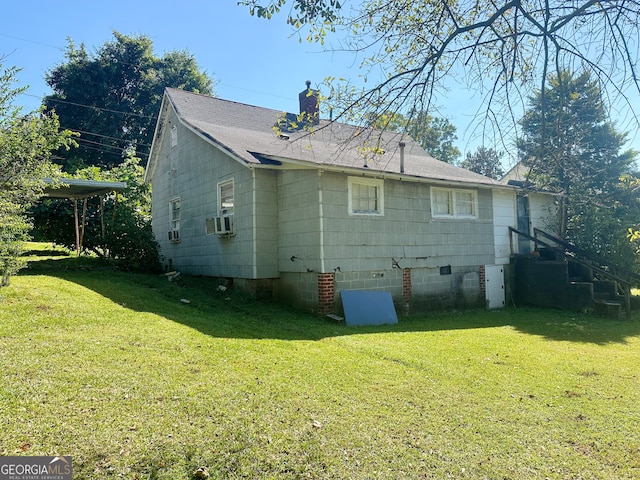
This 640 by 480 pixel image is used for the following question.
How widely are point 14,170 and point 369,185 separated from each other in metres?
7.79

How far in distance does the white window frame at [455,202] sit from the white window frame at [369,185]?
6.74 feet

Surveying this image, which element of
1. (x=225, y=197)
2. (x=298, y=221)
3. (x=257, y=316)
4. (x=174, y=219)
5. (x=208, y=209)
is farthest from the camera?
(x=174, y=219)

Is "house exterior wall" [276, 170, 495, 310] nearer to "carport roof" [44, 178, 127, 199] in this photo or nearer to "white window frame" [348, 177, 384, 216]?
"white window frame" [348, 177, 384, 216]

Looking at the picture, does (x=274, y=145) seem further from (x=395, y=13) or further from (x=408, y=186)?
(x=395, y=13)

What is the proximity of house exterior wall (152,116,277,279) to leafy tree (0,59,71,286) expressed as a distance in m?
4.29

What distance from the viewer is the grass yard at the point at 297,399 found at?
9.96 feet

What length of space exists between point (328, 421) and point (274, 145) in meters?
9.47

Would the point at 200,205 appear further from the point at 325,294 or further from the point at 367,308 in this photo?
the point at 367,308

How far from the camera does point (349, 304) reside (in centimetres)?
934

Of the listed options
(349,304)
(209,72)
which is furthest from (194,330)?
(209,72)

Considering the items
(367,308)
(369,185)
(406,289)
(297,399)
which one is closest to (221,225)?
(369,185)

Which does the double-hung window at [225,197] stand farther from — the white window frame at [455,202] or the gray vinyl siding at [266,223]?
the white window frame at [455,202]

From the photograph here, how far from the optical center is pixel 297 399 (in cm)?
414

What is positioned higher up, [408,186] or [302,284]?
[408,186]
